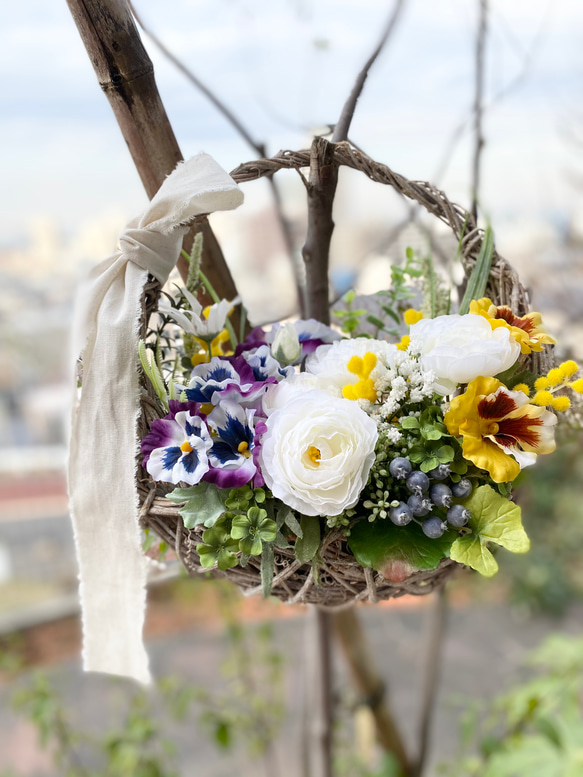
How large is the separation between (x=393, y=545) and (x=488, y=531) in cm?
8

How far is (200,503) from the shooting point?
0.53 m

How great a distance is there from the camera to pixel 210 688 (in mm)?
2344

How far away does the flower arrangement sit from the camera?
496mm

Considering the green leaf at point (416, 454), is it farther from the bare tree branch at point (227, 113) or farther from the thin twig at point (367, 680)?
the thin twig at point (367, 680)

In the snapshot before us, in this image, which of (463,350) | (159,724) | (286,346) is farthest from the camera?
(159,724)

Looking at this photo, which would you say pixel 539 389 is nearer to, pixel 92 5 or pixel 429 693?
pixel 92 5

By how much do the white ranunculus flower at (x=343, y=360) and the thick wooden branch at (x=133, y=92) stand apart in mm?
260

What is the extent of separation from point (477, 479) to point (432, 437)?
66 millimetres

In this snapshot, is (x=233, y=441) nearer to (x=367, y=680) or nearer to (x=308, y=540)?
(x=308, y=540)

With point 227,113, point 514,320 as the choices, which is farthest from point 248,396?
point 227,113

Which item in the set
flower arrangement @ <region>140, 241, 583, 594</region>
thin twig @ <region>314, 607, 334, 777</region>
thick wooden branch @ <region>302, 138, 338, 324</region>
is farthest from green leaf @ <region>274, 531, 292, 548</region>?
thin twig @ <region>314, 607, 334, 777</region>

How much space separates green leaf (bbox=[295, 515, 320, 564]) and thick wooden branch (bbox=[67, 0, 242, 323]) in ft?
1.19

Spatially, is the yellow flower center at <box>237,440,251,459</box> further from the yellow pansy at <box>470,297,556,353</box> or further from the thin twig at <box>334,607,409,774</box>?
the thin twig at <box>334,607,409,774</box>

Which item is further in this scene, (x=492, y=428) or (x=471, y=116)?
(x=471, y=116)
